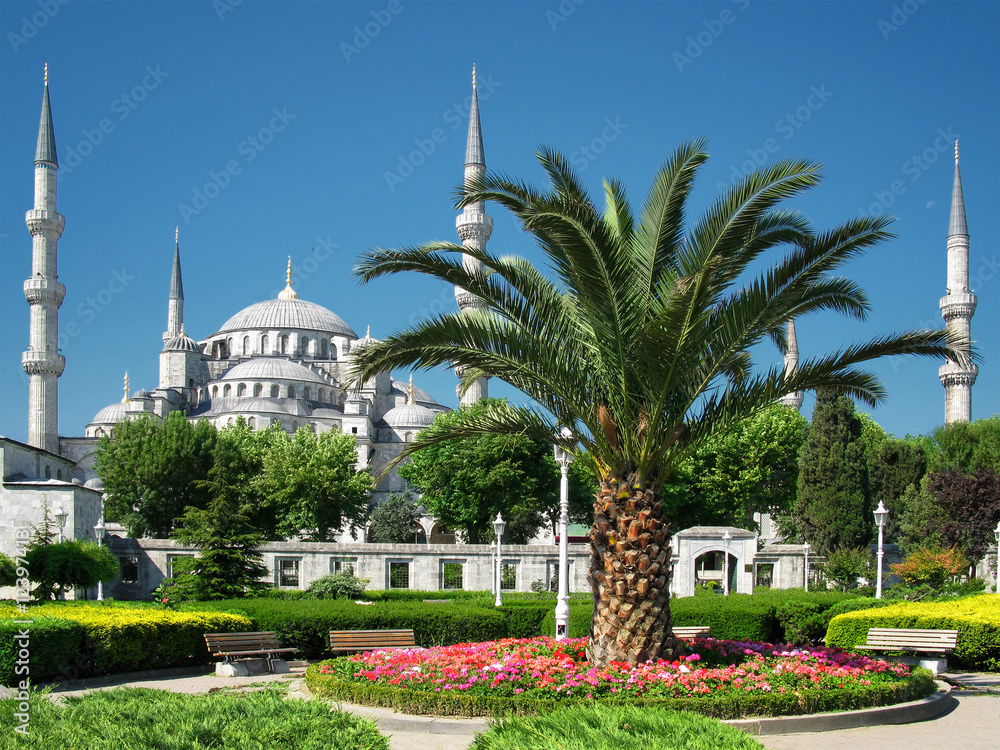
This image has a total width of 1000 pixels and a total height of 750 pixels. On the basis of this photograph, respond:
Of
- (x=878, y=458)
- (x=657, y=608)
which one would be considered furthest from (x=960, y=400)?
(x=657, y=608)

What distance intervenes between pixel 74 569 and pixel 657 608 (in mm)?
16277

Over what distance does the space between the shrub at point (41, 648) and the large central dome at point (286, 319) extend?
6866cm

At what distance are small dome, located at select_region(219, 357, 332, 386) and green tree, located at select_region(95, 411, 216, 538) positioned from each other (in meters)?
22.5

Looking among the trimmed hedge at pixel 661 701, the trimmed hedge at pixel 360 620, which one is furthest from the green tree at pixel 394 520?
the trimmed hedge at pixel 661 701

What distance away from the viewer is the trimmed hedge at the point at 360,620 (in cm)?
1553

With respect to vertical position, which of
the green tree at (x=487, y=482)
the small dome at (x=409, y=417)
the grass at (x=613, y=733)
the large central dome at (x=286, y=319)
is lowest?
the grass at (x=613, y=733)

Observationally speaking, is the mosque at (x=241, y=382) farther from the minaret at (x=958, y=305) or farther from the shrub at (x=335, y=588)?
the shrub at (x=335, y=588)

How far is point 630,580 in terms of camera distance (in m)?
10.3

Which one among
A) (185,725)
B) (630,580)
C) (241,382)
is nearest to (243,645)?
(630,580)

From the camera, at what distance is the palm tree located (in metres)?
10.3

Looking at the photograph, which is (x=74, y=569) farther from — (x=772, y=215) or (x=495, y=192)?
(x=772, y=215)

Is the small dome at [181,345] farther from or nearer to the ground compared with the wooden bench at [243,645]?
farther from the ground

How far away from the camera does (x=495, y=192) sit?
35.7 ft

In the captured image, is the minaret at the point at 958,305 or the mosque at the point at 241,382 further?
the minaret at the point at 958,305
